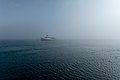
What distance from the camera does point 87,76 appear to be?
3719 centimetres

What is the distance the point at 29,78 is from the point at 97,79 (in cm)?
2223

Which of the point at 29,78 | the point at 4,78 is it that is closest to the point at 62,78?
the point at 29,78

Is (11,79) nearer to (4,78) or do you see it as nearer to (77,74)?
(4,78)

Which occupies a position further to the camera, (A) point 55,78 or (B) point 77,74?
(B) point 77,74

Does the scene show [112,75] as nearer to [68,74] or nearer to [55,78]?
[68,74]

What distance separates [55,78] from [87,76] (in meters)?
10.8

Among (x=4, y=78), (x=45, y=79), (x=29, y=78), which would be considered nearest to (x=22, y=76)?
(x=29, y=78)

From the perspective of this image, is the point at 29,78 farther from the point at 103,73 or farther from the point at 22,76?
the point at 103,73

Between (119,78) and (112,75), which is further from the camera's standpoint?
(112,75)

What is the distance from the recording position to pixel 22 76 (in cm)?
3809

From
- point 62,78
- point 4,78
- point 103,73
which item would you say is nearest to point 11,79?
point 4,78

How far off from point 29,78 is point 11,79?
5571 millimetres

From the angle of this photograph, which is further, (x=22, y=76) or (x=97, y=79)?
(x=22, y=76)

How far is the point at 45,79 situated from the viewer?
35906 millimetres
